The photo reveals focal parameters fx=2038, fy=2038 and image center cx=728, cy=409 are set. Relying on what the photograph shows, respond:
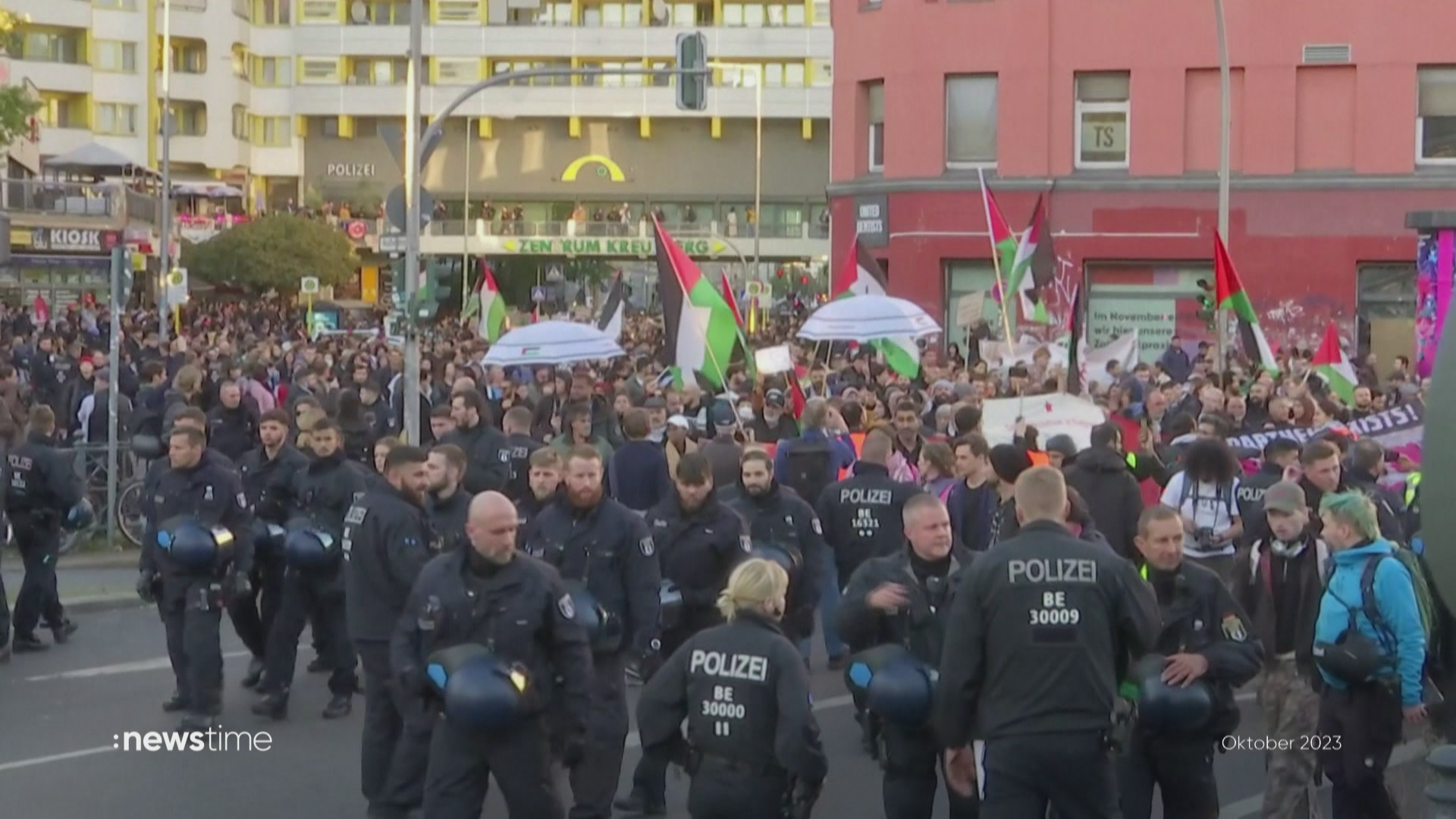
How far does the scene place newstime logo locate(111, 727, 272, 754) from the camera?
1092 centimetres

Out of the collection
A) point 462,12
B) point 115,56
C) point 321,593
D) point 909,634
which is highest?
point 462,12

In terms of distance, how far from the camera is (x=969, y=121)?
36312 millimetres

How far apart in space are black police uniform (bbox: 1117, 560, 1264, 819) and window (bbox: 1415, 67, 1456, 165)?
1117 inches

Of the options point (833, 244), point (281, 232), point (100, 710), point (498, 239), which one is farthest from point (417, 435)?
point (498, 239)

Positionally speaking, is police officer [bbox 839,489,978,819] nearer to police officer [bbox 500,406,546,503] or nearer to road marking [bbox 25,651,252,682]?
police officer [bbox 500,406,546,503]

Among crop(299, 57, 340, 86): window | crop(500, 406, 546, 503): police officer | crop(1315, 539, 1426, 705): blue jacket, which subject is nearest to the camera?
crop(1315, 539, 1426, 705): blue jacket

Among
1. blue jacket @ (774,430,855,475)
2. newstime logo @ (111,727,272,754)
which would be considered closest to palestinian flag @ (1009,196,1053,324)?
blue jacket @ (774,430,855,475)

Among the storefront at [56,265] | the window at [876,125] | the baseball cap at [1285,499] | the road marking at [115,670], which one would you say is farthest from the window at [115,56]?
the baseball cap at [1285,499]

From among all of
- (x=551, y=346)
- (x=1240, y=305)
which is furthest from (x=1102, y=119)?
(x=551, y=346)

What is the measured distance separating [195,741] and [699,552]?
121 inches

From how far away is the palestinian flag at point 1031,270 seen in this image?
25766mm

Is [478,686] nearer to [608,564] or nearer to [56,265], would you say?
→ [608,564]

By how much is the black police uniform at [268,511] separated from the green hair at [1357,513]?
6.11 meters

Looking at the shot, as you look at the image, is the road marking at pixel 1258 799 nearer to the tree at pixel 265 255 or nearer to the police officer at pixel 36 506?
the police officer at pixel 36 506
